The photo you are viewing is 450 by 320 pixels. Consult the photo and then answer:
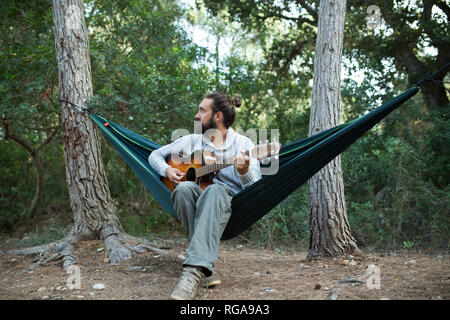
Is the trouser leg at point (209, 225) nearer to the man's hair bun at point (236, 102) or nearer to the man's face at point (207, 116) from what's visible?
the man's face at point (207, 116)

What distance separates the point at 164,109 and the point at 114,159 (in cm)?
142

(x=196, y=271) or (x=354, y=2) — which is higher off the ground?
(x=354, y=2)

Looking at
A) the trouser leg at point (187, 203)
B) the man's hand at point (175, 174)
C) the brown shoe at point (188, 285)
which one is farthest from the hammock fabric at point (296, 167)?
the brown shoe at point (188, 285)

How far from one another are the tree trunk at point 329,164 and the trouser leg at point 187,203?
1017mm

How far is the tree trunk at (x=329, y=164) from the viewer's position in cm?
253

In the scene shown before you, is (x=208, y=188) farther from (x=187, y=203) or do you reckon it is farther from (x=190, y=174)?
(x=190, y=174)

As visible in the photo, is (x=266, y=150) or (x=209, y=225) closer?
(x=209, y=225)

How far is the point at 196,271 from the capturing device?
66.7 inches

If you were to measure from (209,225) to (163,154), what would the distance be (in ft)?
2.28

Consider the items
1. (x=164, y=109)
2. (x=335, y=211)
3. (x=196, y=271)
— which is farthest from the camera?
(x=164, y=109)

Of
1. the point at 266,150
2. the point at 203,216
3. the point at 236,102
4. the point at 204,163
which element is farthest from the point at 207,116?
the point at 203,216

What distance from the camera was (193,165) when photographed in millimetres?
2154
